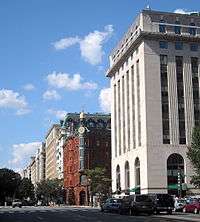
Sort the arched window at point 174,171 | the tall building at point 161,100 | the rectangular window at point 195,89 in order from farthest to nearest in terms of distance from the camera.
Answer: the rectangular window at point 195,89 < the tall building at point 161,100 < the arched window at point 174,171

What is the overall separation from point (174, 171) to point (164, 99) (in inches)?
517

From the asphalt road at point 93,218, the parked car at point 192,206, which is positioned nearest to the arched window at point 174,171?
the parked car at point 192,206

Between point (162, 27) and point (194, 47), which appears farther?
point (194, 47)

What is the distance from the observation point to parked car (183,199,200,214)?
2072 inches

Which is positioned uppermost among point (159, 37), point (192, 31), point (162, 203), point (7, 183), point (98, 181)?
point (192, 31)

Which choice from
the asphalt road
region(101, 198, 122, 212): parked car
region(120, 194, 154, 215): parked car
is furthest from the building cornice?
the asphalt road

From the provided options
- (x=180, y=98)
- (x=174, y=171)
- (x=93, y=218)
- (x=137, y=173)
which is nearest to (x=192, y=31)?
(x=180, y=98)

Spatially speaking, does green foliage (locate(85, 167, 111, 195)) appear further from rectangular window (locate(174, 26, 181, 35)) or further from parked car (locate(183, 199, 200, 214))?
parked car (locate(183, 199, 200, 214))

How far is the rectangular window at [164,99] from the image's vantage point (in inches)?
3538

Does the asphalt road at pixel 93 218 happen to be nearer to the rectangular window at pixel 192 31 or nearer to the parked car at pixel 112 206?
the parked car at pixel 112 206

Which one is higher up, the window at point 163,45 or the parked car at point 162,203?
the window at point 163,45

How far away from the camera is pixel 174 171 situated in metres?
89.5

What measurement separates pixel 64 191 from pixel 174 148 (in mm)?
78582

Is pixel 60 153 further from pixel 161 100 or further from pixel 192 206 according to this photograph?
pixel 192 206
